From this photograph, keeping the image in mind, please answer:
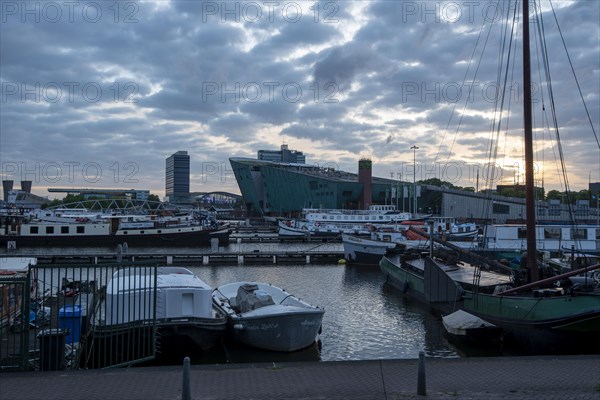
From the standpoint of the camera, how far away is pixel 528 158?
2330 centimetres

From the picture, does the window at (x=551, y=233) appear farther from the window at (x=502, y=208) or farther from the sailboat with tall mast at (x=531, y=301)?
the window at (x=502, y=208)

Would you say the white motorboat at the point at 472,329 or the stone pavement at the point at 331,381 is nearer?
the stone pavement at the point at 331,381

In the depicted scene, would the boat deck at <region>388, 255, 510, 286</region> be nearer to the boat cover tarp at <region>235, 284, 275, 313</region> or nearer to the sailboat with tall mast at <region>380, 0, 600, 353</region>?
the sailboat with tall mast at <region>380, 0, 600, 353</region>

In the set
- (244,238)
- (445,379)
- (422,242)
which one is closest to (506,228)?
(422,242)

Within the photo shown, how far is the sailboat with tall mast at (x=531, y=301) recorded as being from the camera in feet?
55.1

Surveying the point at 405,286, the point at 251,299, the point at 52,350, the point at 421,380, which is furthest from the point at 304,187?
the point at 421,380

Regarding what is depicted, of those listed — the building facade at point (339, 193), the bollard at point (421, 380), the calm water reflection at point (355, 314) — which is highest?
the building facade at point (339, 193)

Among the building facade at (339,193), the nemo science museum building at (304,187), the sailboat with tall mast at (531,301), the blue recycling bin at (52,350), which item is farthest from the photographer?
the nemo science museum building at (304,187)

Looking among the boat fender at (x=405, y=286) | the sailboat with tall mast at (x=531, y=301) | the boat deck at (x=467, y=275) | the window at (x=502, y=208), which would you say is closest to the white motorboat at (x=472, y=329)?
the sailboat with tall mast at (x=531, y=301)

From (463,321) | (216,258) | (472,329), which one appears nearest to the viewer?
(472,329)

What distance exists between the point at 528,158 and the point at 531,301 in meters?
7.56

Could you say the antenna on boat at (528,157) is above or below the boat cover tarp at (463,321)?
above

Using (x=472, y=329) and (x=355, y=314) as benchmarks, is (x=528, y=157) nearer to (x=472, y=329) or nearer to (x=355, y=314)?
(x=472, y=329)

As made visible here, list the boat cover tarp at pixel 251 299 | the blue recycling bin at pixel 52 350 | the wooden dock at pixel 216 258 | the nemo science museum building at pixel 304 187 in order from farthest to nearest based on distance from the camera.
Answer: the nemo science museum building at pixel 304 187
the wooden dock at pixel 216 258
the boat cover tarp at pixel 251 299
the blue recycling bin at pixel 52 350
